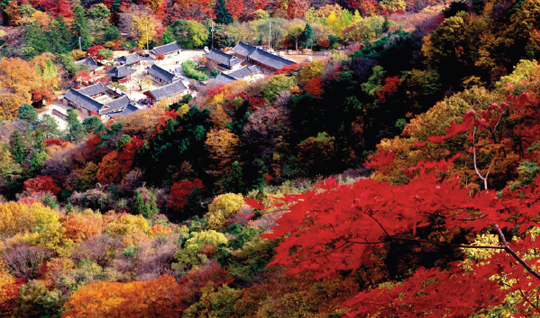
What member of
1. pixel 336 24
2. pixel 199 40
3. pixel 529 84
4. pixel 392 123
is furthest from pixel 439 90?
pixel 199 40

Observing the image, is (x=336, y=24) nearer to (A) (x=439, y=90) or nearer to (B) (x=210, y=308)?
(A) (x=439, y=90)

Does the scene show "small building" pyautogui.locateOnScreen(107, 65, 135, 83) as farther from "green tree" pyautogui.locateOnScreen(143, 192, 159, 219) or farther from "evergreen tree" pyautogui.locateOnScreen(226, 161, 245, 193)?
"evergreen tree" pyautogui.locateOnScreen(226, 161, 245, 193)

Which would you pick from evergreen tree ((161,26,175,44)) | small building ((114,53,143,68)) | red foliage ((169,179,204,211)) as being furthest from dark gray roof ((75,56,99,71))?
red foliage ((169,179,204,211))

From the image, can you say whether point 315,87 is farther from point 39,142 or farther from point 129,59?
point 129,59

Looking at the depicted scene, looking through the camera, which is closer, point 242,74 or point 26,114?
point 26,114

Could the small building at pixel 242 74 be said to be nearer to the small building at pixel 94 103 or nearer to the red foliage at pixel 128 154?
the small building at pixel 94 103

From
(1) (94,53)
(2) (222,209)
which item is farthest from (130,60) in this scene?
(2) (222,209)
